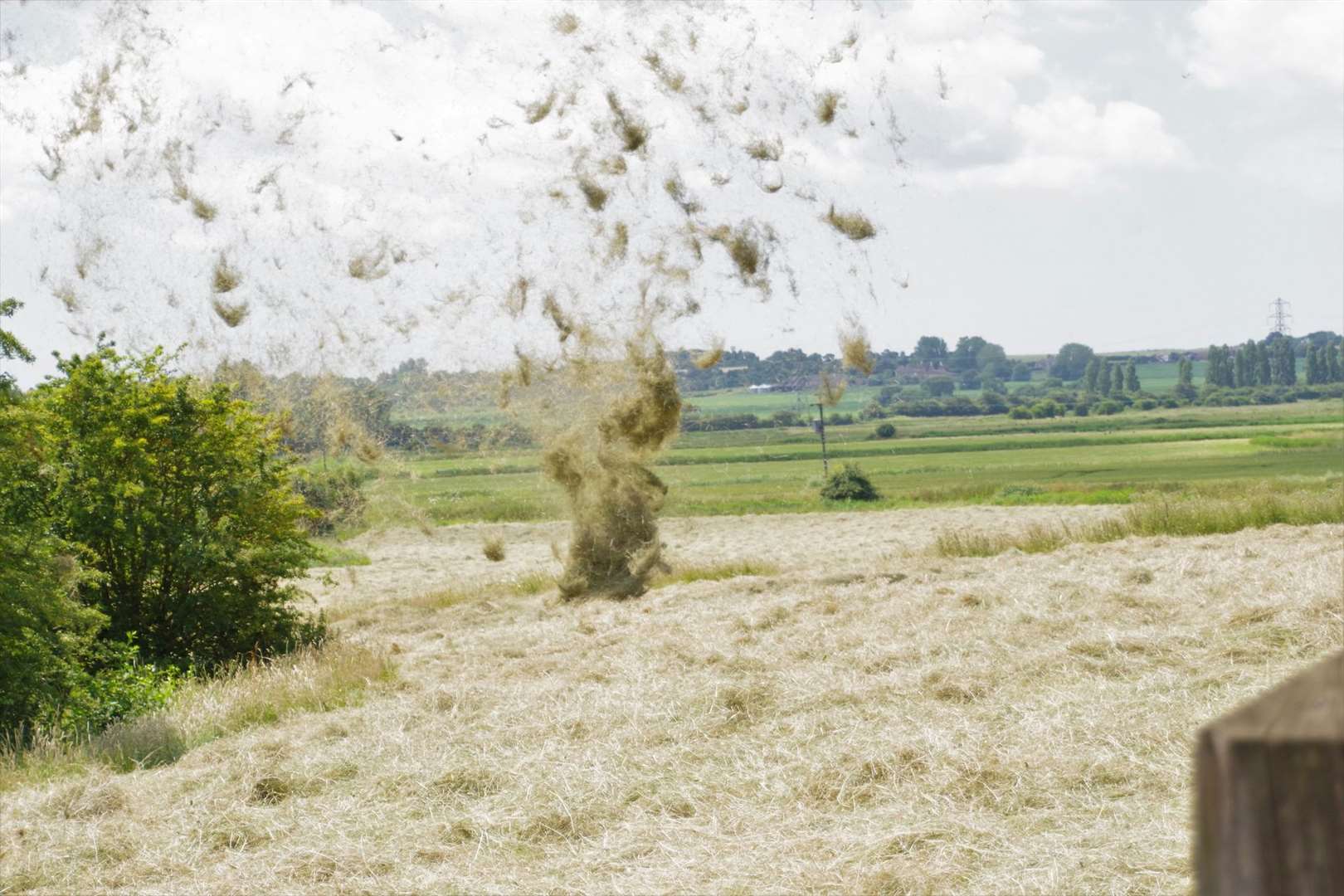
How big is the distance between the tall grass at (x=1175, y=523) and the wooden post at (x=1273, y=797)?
20.6m

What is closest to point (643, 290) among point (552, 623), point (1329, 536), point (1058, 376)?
point (552, 623)

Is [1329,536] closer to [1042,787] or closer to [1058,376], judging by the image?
[1042,787]

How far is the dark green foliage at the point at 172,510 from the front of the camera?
16453mm

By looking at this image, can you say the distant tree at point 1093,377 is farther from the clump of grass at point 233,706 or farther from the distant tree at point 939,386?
the clump of grass at point 233,706

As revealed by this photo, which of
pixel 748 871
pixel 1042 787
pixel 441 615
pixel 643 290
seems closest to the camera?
pixel 748 871

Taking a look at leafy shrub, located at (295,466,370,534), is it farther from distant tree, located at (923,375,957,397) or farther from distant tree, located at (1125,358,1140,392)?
distant tree, located at (1125,358,1140,392)

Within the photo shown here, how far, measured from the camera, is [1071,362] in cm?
18275

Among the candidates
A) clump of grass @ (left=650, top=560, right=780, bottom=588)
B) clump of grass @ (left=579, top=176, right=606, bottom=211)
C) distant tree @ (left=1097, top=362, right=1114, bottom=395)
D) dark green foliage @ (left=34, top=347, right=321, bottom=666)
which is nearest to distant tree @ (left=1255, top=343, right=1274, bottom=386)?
distant tree @ (left=1097, top=362, right=1114, bottom=395)

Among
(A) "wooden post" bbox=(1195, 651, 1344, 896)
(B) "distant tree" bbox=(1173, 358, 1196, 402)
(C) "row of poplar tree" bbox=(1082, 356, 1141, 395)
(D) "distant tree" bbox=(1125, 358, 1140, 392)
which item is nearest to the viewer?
(A) "wooden post" bbox=(1195, 651, 1344, 896)

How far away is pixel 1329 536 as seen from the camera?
60.1 ft

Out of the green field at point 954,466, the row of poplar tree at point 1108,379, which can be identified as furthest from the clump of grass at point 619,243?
the row of poplar tree at point 1108,379

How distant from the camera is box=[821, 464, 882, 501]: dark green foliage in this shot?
51906 mm

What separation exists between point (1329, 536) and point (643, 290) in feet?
34.1

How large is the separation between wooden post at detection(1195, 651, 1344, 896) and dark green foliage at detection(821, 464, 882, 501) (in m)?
50.7
